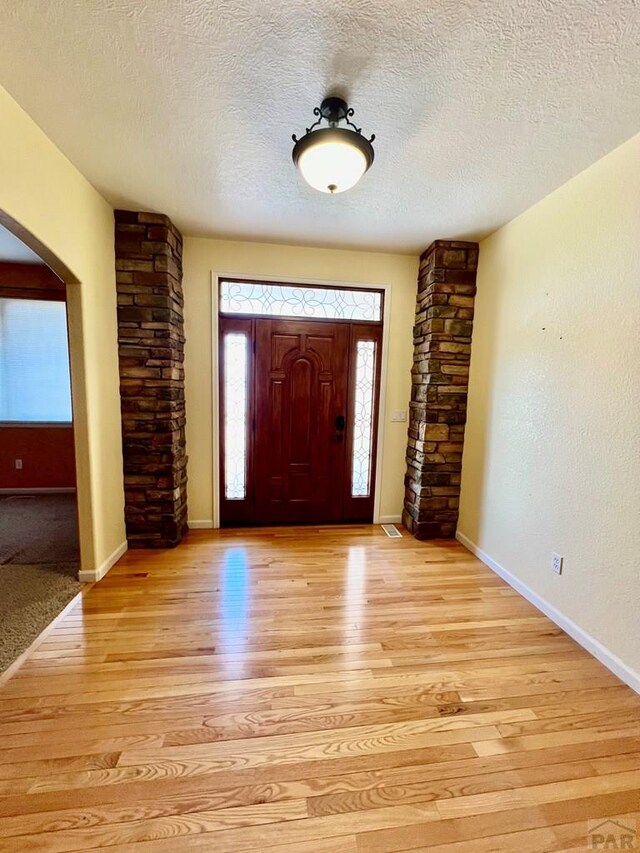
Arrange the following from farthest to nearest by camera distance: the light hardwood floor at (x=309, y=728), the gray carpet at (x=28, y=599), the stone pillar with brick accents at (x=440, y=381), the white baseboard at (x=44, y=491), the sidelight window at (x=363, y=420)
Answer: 1. the white baseboard at (x=44, y=491)
2. the sidelight window at (x=363, y=420)
3. the stone pillar with brick accents at (x=440, y=381)
4. the gray carpet at (x=28, y=599)
5. the light hardwood floor at (x=309, y=728)

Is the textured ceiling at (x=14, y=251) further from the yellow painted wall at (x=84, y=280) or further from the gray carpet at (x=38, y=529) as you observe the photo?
the gray carpet at (x=38, y=529)

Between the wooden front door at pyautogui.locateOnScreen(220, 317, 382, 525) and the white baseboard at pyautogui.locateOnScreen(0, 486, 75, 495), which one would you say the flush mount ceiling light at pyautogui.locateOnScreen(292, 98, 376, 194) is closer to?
the wooden front door at pyautogui.locateOnScreen(220, 317, 382, 525)

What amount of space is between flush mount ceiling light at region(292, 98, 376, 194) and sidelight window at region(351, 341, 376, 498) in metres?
1.82

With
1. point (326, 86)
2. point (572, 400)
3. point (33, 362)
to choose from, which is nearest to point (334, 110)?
point (326, 86)

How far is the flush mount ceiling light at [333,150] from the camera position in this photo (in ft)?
5.31

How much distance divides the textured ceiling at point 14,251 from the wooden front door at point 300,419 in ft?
7.30

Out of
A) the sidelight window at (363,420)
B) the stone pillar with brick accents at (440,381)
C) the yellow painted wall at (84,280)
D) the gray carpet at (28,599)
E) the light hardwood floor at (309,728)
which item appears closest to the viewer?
the light hardwood floor at (309,728)

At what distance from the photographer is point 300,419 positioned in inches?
138

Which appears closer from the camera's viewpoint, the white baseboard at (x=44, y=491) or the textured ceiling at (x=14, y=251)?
the textured ceiling at (x=14, y=251)

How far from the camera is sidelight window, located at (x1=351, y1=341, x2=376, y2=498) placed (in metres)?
3.52

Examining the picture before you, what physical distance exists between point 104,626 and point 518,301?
11.3 feet

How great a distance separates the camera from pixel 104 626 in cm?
207

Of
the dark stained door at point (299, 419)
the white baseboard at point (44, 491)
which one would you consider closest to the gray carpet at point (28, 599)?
the dark stained door at point (299, 419)

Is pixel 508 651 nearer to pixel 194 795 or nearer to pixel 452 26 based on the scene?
pixel 194 795
